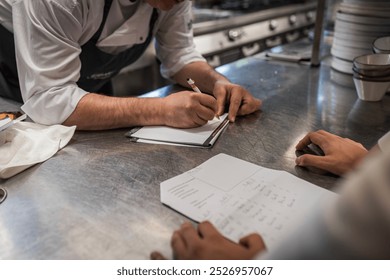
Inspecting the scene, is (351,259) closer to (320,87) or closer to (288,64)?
(320,87)

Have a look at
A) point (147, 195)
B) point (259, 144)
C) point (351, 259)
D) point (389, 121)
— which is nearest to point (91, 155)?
point (147, 195)

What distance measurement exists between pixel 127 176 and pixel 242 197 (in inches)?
10.7

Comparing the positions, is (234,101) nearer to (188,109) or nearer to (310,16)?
(188,109)

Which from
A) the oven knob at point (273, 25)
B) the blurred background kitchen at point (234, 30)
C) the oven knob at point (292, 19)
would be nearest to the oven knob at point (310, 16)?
the blurred background kitchen at point (234, 30)

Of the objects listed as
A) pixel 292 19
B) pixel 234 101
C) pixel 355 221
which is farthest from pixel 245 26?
pixel 355 221

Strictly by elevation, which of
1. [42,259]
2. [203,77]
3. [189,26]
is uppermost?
[189,26]

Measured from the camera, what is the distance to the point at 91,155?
848 mm

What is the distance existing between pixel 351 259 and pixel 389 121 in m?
0.85

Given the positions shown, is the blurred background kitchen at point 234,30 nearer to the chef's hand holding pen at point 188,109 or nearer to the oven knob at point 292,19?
the oven knob at point 292,19

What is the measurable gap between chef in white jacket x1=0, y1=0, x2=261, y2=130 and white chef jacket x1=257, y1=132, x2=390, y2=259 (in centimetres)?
63

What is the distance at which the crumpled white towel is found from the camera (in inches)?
30.3

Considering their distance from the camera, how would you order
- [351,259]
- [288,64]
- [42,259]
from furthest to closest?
[288,64]
[42,259]
[351,259]

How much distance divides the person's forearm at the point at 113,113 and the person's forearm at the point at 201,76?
13.0 inches

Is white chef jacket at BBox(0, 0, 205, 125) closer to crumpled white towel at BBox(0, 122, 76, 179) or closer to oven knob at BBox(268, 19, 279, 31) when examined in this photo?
crumpled white towel at BBox(0, 122, 76, 179)
